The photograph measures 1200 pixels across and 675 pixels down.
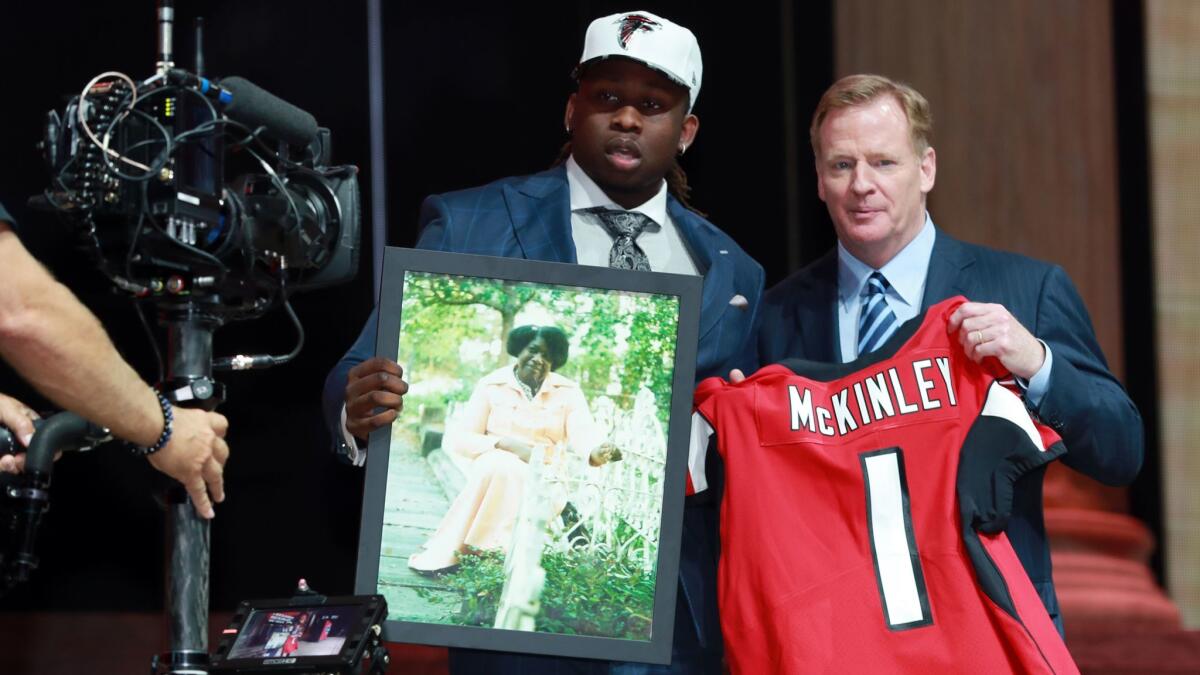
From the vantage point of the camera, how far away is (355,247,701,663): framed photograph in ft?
8.35

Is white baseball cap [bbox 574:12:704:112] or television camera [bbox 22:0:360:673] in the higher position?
white baseball cap [bbox 574:12:704:112]

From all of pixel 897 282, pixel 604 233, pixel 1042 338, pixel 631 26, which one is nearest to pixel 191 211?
pixel 604 233

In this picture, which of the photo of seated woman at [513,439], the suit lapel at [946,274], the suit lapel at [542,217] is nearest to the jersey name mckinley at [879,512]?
the suit lapel at [946,274]

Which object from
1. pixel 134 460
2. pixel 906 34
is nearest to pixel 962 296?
pixel 906 34

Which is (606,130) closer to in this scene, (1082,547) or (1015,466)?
(1015,466)

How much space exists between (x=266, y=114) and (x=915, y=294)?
116 cm

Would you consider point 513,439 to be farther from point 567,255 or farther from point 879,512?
point 879,512

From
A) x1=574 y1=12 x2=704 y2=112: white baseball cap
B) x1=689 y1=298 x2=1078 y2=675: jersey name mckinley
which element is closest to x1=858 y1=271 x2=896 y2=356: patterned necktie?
x1=689 y1=298 x2=1078 y2=675: jersey name mckinley

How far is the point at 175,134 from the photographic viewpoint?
100 inches

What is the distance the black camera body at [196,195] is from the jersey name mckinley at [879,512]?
73cm

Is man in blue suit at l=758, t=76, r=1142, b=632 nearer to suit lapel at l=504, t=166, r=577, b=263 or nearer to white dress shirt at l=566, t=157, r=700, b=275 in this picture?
white dress shirt at l=566, t=157, r=700, b=275

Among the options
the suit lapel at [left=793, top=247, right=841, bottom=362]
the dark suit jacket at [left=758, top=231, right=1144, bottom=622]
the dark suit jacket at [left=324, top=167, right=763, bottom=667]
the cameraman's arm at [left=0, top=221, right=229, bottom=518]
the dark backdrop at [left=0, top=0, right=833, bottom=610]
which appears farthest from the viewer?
the dark backdrop at [left=0, top=0, right=833, bottom=610]

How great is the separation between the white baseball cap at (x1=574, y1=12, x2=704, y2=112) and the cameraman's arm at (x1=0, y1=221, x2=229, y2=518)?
963 mm

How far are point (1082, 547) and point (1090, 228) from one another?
89 centimetres
